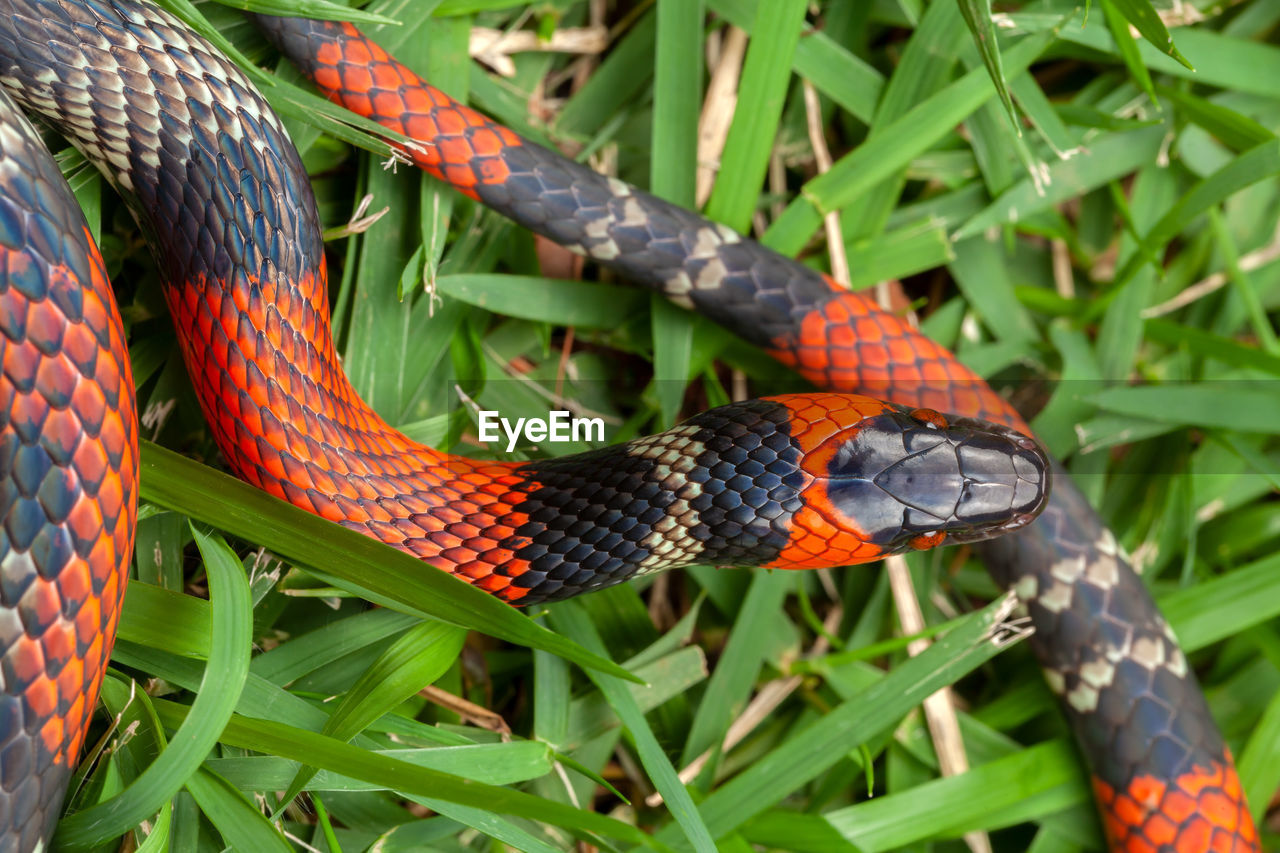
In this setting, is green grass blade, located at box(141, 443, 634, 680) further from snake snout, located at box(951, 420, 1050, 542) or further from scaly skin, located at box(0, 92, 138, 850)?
snake snout, located at box(951, 420, 1050, 542)

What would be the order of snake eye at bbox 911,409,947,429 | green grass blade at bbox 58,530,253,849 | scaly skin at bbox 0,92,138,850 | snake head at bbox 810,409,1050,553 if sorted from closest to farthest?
scaly skin at bbox 0,92,138,850 → green grass blade at bbox 58,530,253,849 → snake head at bbox 810,409,1050,553 → snake eye at bbox 911,409,947,429

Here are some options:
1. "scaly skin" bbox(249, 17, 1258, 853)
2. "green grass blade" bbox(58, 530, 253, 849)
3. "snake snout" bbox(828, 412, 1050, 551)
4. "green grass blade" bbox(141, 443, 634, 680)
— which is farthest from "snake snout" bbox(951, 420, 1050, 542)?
"green grass blade" bbox(58, 530, 253, 849)

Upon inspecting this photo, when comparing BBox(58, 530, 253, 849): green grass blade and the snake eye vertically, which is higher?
the snake eye

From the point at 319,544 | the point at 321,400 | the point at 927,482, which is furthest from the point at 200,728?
the point at 927,482

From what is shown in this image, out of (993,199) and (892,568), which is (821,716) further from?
(993,199)

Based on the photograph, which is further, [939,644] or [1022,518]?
[939,644]

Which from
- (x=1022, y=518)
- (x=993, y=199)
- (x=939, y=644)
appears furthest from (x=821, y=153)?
(x=939, y=644)

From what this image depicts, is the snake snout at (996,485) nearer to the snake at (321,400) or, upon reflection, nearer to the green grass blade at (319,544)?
the snake at (321,400)

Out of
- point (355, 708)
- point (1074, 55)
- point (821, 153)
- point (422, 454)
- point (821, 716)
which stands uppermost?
point (1074, 55)
